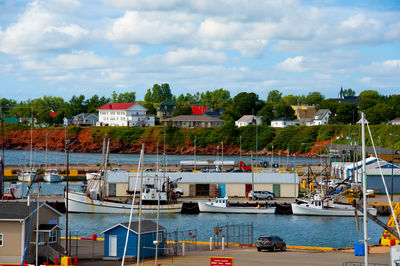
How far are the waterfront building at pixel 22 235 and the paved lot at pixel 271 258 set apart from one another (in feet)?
8.56

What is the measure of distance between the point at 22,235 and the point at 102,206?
3093 centimetres

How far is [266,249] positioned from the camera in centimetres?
4206

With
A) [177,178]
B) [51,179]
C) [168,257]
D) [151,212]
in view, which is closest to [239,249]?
[168,257]

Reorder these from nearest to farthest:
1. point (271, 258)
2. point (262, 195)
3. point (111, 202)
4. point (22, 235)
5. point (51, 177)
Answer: point (22, 235), point (271, 258), point (111, 202), point (262, 195), point (51, 177)

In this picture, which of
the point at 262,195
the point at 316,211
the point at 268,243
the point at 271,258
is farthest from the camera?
the point at 262,195

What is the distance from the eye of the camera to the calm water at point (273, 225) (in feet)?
182

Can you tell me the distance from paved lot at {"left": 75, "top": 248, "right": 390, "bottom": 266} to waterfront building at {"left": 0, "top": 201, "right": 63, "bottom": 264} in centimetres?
261

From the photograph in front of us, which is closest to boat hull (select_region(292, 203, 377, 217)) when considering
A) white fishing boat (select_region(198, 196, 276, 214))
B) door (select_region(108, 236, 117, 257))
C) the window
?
white fishing boat (select_region(198, 196, 276, 214))

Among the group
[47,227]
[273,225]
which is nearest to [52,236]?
[47,227]

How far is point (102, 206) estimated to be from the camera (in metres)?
67.4

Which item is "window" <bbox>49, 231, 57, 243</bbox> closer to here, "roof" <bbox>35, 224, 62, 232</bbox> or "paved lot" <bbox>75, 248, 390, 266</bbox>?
"roof" <bbox>35, 224, 62, 232</bbox>

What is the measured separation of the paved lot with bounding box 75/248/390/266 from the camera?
36844mm

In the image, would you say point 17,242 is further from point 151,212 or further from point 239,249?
point 151,212

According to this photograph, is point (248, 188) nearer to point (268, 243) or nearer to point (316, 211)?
point (316, 211)
